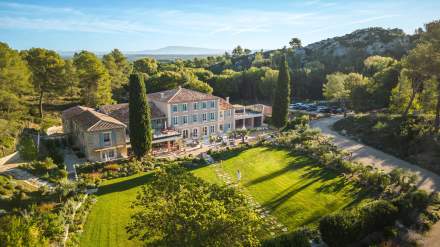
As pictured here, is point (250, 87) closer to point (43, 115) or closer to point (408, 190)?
point (43, 115)

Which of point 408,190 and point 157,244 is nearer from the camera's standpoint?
point 157,244

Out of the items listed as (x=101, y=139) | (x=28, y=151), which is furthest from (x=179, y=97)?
(x=28, y=151)

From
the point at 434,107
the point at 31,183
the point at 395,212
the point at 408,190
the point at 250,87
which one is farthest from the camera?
the point at 250,87

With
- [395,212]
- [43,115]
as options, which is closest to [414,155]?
[395,212]

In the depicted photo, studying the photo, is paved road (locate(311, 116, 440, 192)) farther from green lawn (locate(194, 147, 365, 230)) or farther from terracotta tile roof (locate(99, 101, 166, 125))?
terracotta tile roof (locate(99, 101, 166, 125))

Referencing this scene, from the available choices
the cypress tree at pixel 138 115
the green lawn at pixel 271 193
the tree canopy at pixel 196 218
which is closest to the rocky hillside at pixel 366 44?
the green lawn at pixel 271 193

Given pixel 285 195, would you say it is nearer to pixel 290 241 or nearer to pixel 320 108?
pixel 290 241

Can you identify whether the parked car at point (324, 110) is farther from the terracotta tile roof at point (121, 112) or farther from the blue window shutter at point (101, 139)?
the blue window shutter at point (101, 139)
